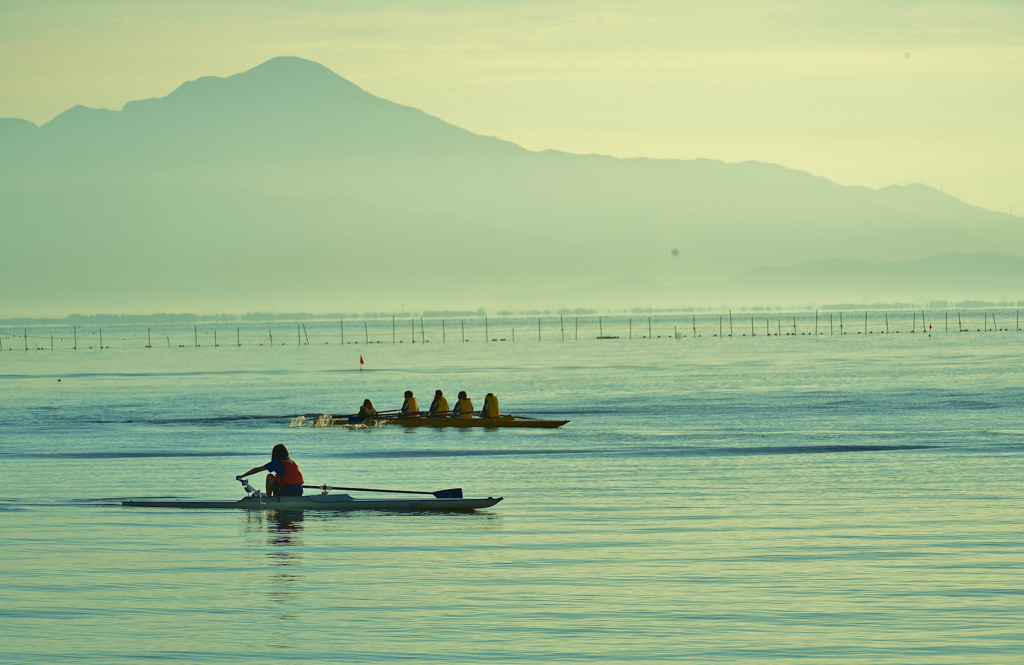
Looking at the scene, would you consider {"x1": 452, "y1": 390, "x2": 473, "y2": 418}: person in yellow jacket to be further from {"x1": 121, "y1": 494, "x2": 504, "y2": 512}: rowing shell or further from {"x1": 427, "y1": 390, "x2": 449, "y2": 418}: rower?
{"x1": 121, "y1": 494, "x2": 504, "y2": 512}: rowing shell

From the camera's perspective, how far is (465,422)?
2152 inches

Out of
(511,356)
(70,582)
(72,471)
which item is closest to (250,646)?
(70,582)

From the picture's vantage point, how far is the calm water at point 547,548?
1622cm

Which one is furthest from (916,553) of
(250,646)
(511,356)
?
(511,356)

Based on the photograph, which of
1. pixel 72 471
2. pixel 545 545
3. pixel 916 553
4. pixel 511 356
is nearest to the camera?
pixel 916 553

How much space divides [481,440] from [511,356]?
110515mm

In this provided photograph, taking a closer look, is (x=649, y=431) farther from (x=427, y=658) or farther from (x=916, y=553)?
(x=427, y=658)

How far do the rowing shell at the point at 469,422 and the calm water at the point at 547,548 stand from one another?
2.16 feet

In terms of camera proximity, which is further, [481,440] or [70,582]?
[481,440]

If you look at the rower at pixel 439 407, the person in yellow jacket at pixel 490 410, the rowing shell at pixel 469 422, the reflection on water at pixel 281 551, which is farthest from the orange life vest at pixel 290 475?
the person in yellow jacket at pixel 490 410

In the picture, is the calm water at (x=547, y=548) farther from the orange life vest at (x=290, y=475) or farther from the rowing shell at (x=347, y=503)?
the orange life vest at (x=290, y=475)

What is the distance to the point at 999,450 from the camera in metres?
41.8

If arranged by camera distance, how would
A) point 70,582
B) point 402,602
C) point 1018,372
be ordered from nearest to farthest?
1. point 402,602
2. point 70,582
3. point 1018,372

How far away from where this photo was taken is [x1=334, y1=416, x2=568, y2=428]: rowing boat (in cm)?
5444
